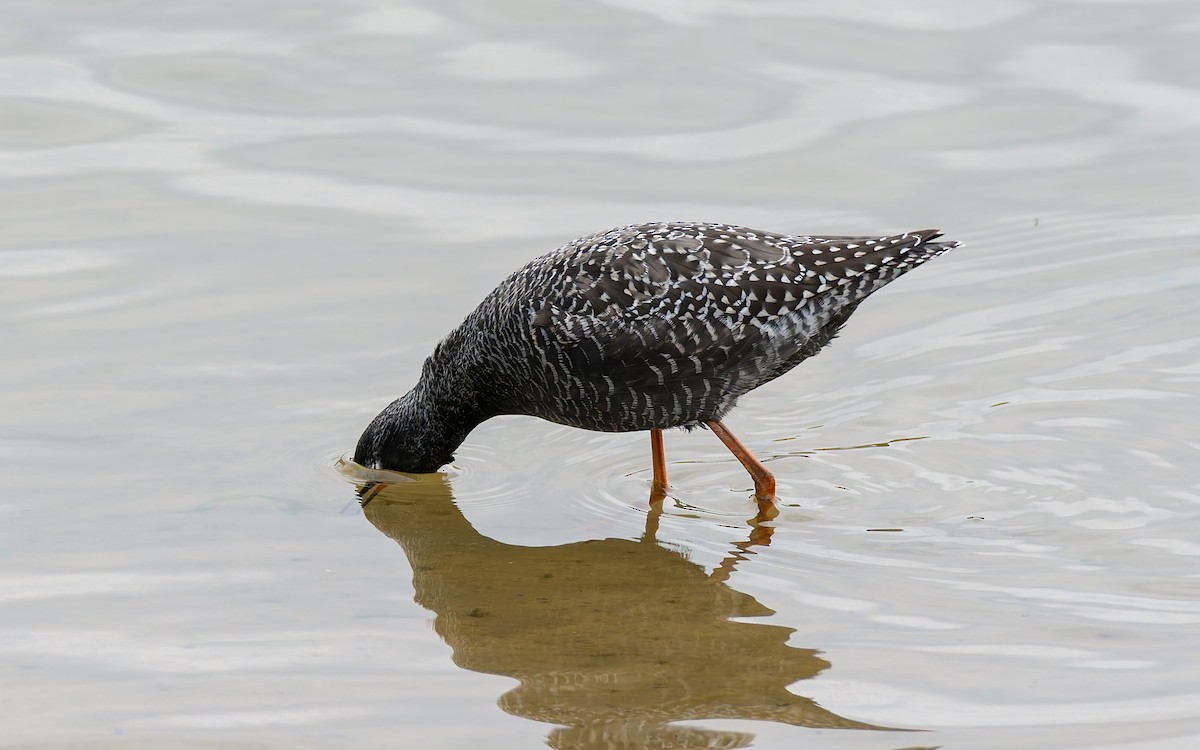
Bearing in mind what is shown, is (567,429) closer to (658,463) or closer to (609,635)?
(658,463)

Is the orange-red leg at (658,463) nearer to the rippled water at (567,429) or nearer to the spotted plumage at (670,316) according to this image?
the rippled water at (567,429)

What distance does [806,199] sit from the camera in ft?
42.2

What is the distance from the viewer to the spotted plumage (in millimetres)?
8219

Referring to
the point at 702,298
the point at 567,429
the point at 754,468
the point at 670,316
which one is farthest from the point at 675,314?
the point at 567,429

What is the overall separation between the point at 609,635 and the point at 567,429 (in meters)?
3.06

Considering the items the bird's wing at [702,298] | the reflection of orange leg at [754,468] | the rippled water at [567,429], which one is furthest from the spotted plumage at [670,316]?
the rippled water at [567,429]

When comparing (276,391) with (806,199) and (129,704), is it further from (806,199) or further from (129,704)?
(806,199)

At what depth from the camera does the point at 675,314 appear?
8195mm

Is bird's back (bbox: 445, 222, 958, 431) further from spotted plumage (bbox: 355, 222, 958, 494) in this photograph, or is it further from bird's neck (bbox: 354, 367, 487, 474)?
bird's neck (bbox: 354, 367, 487, 474)

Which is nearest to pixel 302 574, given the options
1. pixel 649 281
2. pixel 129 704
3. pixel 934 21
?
pixel 129 704

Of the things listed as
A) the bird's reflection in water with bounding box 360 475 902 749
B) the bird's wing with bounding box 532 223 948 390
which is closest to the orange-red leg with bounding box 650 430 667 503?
the bird's reflection in water with bounding box 360 475 902 749

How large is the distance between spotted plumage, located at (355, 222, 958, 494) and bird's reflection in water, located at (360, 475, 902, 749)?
76 cm

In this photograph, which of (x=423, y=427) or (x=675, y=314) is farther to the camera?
(x=423, y=427)

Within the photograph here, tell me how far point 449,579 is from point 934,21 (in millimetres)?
10939
